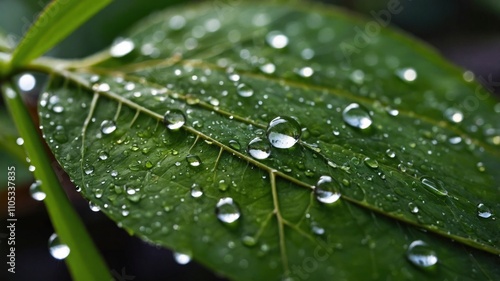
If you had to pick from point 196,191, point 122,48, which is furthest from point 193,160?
point 122,48

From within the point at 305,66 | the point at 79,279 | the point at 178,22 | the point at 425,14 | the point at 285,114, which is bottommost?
the point at 79,279

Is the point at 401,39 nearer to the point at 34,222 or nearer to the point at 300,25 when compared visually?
the point at 300,25

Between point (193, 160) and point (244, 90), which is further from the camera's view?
point (244, 90)

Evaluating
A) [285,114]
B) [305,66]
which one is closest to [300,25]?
[305,66]

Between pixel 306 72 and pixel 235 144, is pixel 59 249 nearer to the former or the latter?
pixel 235 144

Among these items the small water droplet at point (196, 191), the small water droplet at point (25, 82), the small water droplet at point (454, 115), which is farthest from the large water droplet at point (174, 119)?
the small water droplet at point (454, 115)
